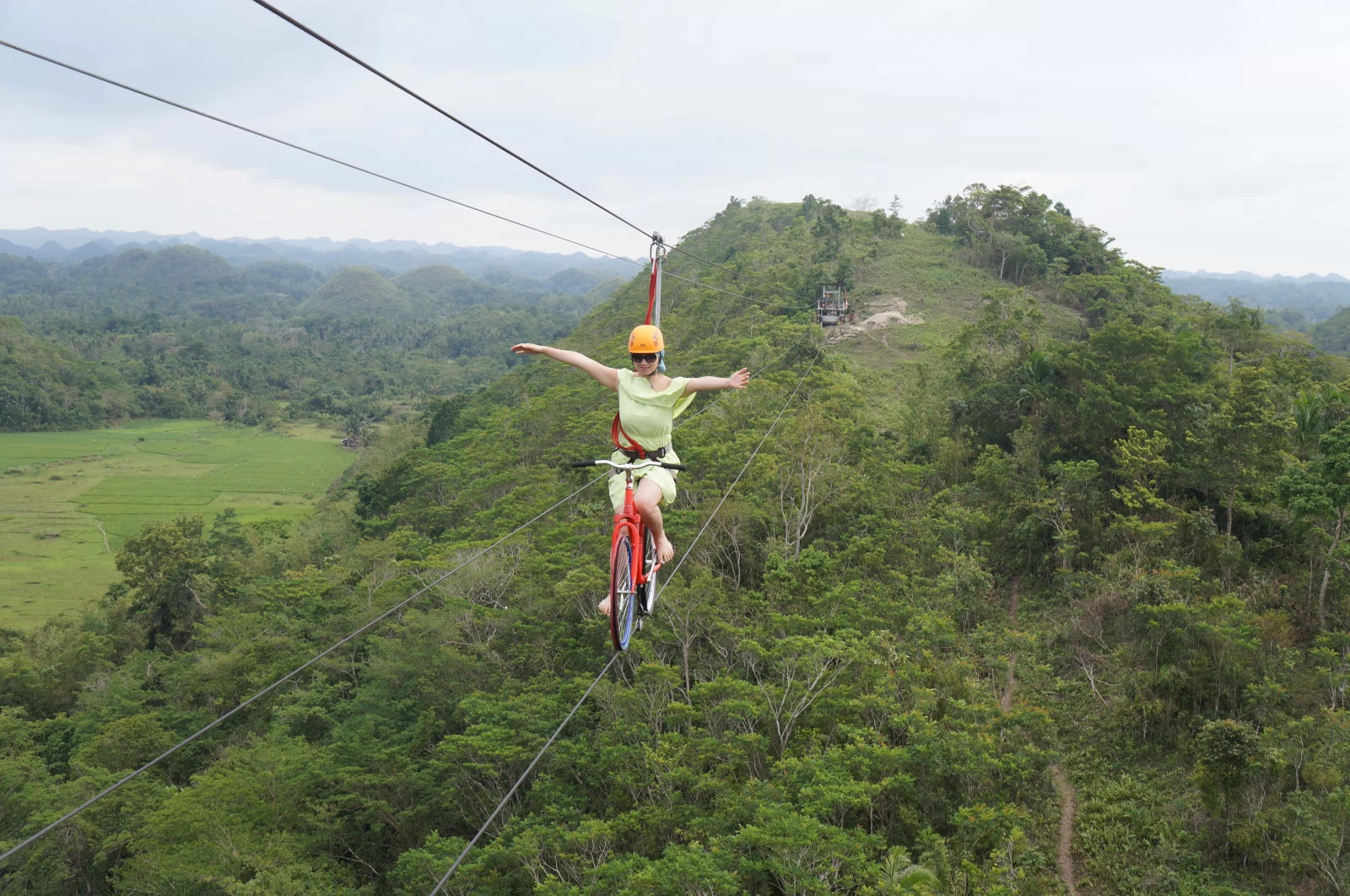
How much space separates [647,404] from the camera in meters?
5.02

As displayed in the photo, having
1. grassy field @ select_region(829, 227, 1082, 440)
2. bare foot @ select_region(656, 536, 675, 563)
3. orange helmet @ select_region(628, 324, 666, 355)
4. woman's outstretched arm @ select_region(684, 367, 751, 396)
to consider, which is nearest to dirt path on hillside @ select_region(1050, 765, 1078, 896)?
bare foot @ select_region(656, 536, 675, 563)

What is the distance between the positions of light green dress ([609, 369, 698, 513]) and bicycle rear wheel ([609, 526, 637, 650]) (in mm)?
251

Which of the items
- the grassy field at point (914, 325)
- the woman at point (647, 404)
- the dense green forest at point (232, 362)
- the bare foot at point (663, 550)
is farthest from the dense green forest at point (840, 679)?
the dense green forest at point (232, 362)

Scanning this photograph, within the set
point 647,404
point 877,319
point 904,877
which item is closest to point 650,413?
point 647,404

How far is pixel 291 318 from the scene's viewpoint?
156 m

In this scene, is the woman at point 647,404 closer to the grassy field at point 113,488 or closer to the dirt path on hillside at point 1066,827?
the dirt path on hillside at point 1066,827

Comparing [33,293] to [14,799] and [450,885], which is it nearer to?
[14,799]

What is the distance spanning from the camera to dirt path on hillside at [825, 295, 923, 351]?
1315 inches

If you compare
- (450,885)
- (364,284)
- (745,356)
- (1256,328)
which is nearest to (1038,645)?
(450,885)

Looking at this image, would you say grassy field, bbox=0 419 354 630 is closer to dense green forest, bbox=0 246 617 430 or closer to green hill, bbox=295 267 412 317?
dense green forest, bbox=0 246 617 430

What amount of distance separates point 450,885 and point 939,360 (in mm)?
22567

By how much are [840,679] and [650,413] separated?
7.69 metres

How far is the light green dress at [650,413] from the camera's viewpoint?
16.4 feet

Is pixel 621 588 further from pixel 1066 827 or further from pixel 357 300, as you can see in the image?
pixel 357 300
